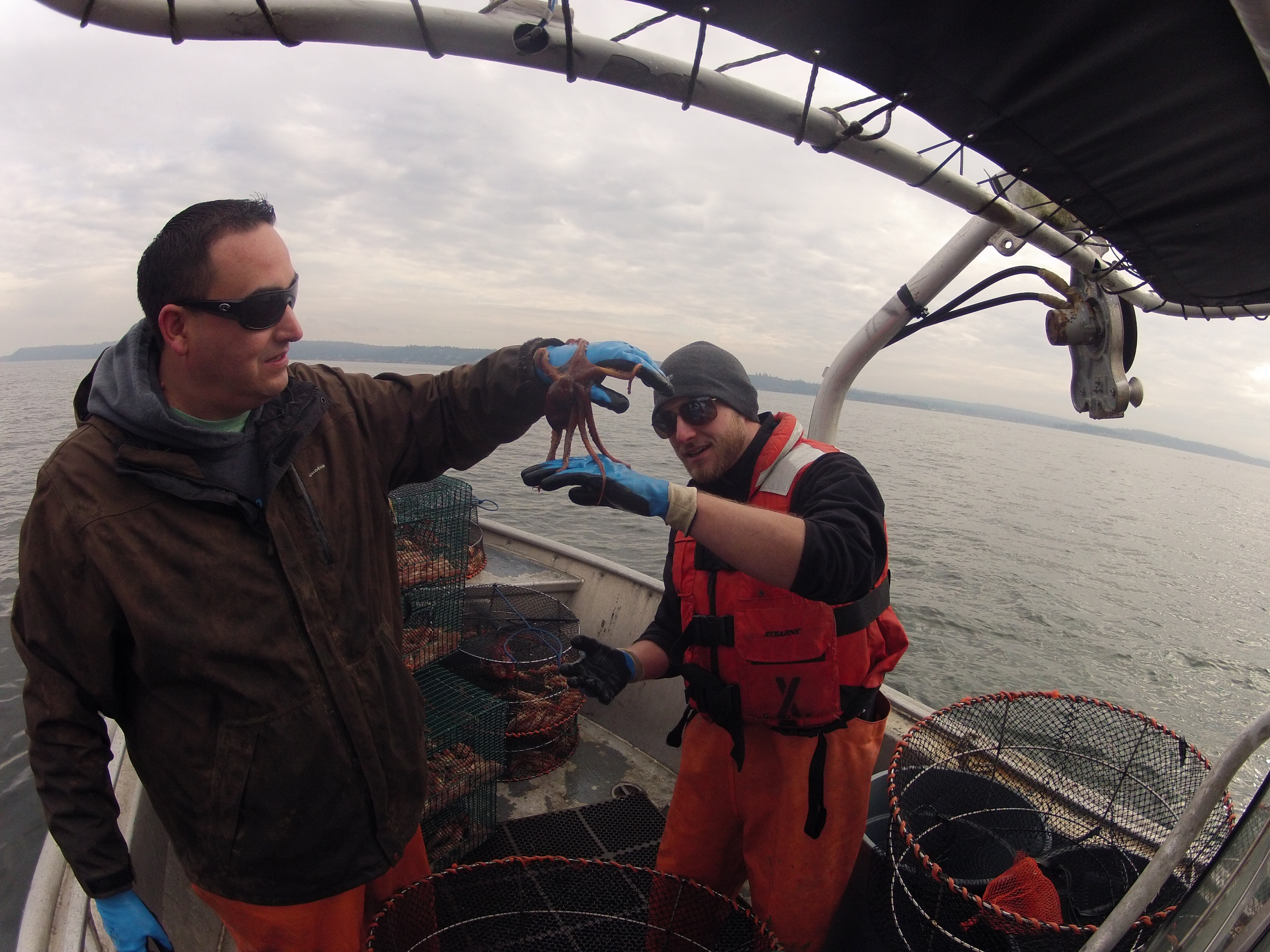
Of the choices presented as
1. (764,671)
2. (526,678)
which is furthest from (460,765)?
(764,671)

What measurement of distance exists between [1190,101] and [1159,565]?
71.2 ft

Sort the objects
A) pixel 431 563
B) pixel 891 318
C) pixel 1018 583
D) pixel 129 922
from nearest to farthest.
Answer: pixel 129 922, pixel 891 318, pixel 431 563, pixel 1018 583

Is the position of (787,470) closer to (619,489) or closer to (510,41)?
(619,489)

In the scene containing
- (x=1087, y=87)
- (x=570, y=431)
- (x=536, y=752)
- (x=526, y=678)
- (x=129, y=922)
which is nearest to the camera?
(x=1087, y=87)

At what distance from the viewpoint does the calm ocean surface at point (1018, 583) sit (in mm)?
9773

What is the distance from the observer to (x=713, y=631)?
2414 mm

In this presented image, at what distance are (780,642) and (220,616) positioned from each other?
164 cm

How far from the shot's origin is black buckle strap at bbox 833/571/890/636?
2.32 meters

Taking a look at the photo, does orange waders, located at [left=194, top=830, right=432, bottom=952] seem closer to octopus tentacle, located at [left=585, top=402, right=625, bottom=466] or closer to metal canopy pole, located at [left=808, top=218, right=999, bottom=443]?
octopus tentacle, located at [left=585, top=402, right=625, bottom=466]

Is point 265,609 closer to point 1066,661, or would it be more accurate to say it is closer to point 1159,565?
point 1066,661

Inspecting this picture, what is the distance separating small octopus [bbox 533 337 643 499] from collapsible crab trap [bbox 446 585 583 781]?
220 cm

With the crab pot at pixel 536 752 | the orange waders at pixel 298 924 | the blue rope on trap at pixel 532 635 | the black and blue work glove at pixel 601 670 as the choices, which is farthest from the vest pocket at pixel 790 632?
the blue rope on trap at pixel 532 635

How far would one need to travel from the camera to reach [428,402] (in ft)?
6.98

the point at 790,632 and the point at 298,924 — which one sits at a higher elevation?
the point at 790,632
